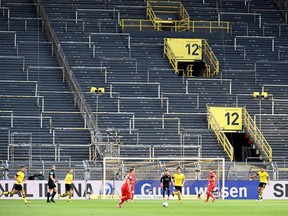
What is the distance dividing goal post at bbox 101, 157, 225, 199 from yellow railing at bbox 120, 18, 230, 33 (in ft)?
51.2

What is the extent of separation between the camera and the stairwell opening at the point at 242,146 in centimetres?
6800

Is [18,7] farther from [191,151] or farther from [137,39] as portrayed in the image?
[191,151]

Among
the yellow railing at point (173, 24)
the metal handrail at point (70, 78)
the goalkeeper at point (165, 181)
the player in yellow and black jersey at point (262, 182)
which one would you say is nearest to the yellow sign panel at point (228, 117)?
the metal handrail at point (70, 78)

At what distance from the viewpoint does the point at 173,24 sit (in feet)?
254

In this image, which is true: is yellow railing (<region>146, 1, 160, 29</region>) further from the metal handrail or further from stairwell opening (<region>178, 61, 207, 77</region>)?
the metal handrail

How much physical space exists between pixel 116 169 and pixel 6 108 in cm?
1018

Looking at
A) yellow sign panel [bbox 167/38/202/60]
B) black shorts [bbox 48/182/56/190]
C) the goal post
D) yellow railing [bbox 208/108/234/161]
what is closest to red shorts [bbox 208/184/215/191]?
the goal post

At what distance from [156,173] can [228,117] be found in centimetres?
930


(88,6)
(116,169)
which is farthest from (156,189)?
(88,6)

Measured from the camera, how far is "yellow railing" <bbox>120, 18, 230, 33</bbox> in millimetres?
75250

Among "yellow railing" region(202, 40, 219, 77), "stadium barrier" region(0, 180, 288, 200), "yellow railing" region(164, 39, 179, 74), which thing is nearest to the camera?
"stadium barrier" region(0, 180, 288, 200)

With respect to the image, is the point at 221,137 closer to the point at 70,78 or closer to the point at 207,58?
the point at 207,58

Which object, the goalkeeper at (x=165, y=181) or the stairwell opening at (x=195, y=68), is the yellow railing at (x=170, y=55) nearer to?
the stairwell opening at (x=195, y=68)

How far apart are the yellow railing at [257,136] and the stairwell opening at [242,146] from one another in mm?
573
